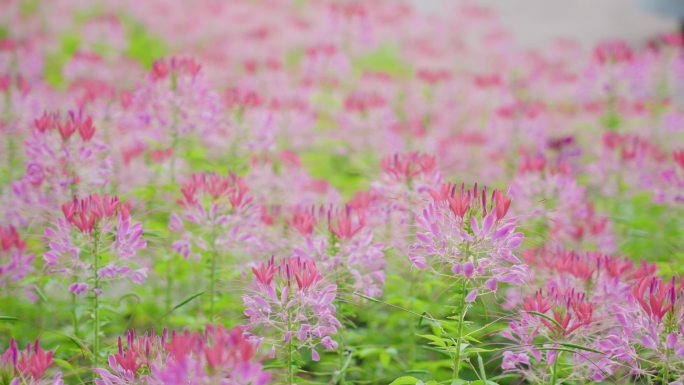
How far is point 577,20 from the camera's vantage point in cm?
1143

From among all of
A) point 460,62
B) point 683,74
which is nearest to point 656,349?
point 683,74

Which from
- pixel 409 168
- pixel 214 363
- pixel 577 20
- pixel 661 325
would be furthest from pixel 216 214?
pixel 577 20

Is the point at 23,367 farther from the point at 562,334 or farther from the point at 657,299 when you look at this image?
the point at 657,299

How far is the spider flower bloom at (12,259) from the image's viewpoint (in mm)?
2572

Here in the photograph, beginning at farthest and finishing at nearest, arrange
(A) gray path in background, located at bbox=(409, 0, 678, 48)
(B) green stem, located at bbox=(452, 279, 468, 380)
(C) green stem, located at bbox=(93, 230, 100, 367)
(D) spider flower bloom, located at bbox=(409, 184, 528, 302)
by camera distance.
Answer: (A) gray path in background, located at bbox=(409, 0, 678, 48)
(C) green stem, located at bbox=(93, 230, 100, 367)
(B) green stem, located at bbox=(452, 279, 468, 380)
(D) spider flower bloom, located at bbox=(409, 184, 528, 302)

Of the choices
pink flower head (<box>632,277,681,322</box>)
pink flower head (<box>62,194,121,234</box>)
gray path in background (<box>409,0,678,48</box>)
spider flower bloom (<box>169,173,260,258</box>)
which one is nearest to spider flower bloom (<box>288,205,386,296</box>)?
A: spider flower bloom (<box>169,173,260,258</box>)

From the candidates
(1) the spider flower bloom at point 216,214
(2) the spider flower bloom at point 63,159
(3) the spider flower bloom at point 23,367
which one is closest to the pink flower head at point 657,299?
(1) the spider flower bloom at point 216,214

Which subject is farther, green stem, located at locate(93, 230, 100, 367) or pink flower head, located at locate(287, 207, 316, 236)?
pink flower head, located at locate(287, 207, 316, 236)

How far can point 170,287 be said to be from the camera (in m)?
3.15

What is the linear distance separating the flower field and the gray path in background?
453 centimetres

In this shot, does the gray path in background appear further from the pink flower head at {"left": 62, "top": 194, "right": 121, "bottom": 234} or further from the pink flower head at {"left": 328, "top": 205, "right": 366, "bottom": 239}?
the pink flower head at {"left": 62, "top": 194, "right": 121, "bottom": 234}

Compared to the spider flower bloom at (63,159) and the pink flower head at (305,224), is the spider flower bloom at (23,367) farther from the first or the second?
the pink flower head at (305,224)

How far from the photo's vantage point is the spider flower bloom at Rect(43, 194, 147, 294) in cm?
209

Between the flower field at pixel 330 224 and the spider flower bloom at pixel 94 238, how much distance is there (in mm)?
11
